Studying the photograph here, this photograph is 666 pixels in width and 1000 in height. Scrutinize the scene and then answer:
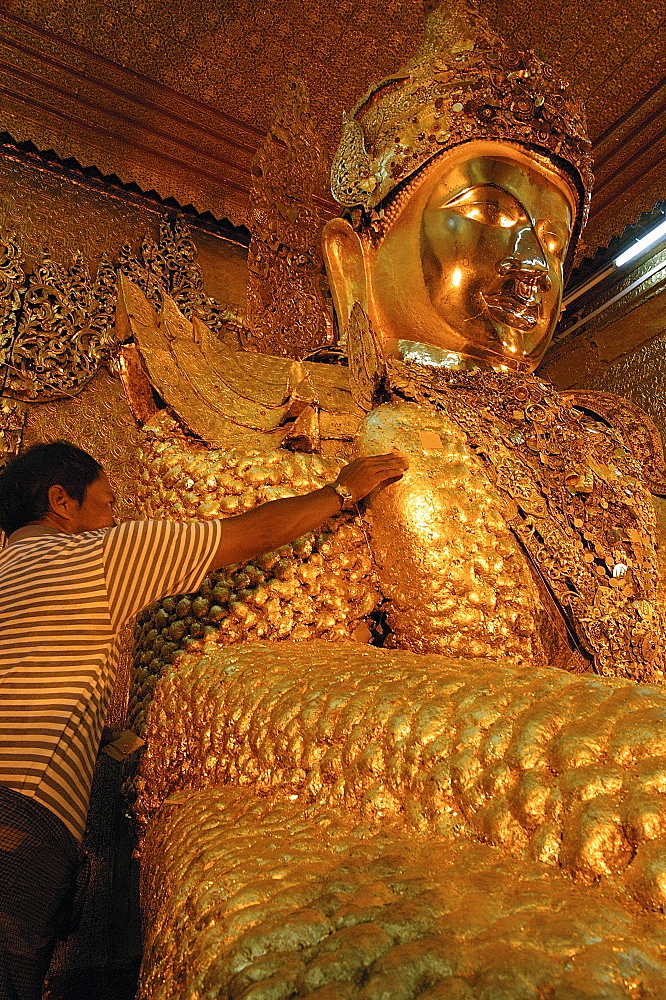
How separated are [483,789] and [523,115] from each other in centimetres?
153

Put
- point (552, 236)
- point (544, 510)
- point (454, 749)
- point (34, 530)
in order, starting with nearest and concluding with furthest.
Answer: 1. point (454, 749)
2. point (34, 530)
3. point (544, 510)
4. point (552, 236)

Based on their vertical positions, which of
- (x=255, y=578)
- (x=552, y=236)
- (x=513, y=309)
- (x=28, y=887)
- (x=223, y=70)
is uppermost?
(x=223, y=70)

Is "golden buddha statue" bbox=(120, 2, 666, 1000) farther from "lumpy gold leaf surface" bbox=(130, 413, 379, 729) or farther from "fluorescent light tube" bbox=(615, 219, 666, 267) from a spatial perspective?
"fluorescent light tube" bbox=(615, 219, 666, 267)

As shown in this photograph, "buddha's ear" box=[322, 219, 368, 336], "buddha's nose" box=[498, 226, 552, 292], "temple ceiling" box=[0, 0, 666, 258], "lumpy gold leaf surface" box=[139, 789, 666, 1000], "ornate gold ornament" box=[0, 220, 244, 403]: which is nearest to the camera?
"lumpy gold leaf surface" box=[139, 789, 666, 1000]

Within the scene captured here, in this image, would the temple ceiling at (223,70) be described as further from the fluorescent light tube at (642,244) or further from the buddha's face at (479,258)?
the buddha's face at (479,258)

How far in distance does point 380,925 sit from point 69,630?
53 cm

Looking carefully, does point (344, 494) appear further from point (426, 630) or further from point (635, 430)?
point (635, 430)

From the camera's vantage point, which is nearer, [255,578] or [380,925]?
[380,925]

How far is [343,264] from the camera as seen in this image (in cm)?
181

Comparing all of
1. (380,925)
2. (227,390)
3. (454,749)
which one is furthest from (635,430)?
(380,925)

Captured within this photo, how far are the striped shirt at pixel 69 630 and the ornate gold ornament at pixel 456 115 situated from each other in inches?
44.0

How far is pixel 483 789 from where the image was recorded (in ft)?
2.02

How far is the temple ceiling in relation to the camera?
7.53 ft

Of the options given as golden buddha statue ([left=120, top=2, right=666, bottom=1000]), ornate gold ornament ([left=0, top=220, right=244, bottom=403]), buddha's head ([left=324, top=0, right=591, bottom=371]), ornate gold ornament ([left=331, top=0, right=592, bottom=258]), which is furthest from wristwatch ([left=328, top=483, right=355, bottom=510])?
ornate gold ornament ([left=0, top=220, right=244, bottom=403])
